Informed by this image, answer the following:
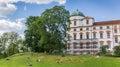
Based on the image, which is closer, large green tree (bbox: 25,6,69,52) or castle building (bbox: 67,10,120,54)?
large green tree (bbox: 25,6,69,52)

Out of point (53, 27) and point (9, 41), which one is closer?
point (53, 27)

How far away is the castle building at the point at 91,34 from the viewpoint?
9369 cm

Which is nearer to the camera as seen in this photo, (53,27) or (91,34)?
(53,27)

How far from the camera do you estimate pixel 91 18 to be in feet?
324

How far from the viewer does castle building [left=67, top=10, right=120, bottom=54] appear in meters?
93.7

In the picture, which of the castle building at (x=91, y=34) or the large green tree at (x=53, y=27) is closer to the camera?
the large green tree at (x=53, y=27)

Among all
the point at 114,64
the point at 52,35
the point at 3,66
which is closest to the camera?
the point at 114,64

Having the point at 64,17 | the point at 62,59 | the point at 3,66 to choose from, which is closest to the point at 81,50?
the point at 64,17

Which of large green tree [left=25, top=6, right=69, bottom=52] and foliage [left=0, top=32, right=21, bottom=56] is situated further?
foliage [left=0, top=32, right=21, bottom=56]

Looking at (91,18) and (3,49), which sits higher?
(91,18)

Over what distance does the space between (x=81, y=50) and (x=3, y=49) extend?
2707 centimetres

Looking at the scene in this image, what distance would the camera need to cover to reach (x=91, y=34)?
321 ft

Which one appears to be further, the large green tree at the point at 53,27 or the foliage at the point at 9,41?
the foliage at the point at 9,41

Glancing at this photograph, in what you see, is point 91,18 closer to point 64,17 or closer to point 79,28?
point 79,28
